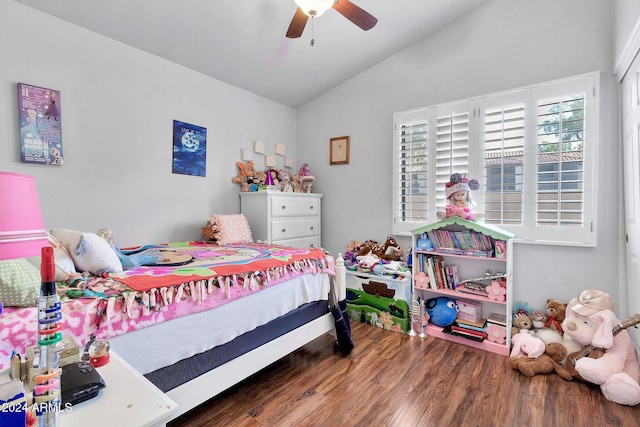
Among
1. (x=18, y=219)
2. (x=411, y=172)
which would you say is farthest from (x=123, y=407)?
(x=411, y=172)

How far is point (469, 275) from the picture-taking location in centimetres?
285

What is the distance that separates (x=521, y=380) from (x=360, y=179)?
7.63ft

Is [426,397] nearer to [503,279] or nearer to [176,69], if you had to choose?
[503,279]

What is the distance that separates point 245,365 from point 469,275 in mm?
2129

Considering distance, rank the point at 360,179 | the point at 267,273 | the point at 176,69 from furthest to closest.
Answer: the point at 360,179, the point at 176,69, the point at 267,273

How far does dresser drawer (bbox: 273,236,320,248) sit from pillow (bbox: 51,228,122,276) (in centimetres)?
180

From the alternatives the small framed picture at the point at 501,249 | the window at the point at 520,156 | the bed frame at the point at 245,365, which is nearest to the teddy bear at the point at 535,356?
the small framed picture at the point at 501,249

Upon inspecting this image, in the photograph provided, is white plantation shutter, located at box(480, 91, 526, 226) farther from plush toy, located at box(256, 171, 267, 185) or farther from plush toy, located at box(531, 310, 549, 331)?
plush toy, located at box(256, 171, 267, 185)

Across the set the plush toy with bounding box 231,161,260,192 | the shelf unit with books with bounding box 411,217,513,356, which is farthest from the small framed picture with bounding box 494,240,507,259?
the plush toy with bounding box 231,161,260,192

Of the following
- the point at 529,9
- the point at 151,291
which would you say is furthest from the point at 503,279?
the point at 151,291

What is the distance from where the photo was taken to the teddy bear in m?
2.07

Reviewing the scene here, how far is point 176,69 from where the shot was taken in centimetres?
281

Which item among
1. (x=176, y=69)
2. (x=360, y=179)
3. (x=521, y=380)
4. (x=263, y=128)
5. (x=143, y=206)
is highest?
(x=176, y=69)

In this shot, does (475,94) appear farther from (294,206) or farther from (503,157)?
(294,206)
